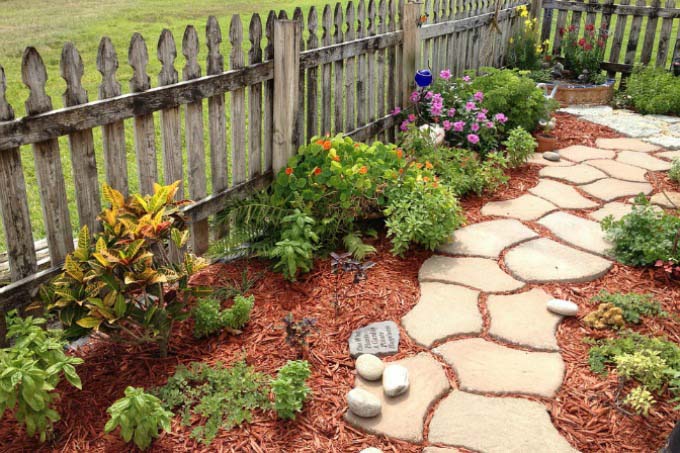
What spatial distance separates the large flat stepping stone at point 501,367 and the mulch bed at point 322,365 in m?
0.06

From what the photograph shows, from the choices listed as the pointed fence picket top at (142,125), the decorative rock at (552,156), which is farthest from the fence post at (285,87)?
the decorative rock at (552,156)

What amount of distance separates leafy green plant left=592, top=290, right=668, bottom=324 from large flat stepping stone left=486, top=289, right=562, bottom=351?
0.31m

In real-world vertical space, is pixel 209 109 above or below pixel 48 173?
above

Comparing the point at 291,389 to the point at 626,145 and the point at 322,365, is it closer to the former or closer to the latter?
the point at 322,365

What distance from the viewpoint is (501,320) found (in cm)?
337

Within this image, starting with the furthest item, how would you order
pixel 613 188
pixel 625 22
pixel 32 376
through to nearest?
pixel 625 22 → pixel 613 188 → pixel 32 376

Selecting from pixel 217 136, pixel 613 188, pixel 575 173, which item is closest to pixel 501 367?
pixel 217 136

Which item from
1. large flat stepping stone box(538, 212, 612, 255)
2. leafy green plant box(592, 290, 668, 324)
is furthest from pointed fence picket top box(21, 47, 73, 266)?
large flat stepping stone box(538, 212, 612, 255)

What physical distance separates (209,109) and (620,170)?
375 cm

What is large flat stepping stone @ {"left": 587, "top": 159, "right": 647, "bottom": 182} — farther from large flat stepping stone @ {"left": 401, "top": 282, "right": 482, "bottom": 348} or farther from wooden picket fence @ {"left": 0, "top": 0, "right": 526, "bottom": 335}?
large flat stepping stone @ {"left": 401, "top": 282, "right": 482, "bottom": 348}

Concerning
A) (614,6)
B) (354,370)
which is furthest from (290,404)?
(614,6)

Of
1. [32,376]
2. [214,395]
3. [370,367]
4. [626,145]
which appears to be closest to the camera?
[32,376]

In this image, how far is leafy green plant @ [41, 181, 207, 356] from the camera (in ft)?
9.09

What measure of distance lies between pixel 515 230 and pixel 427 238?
820 millimetres
